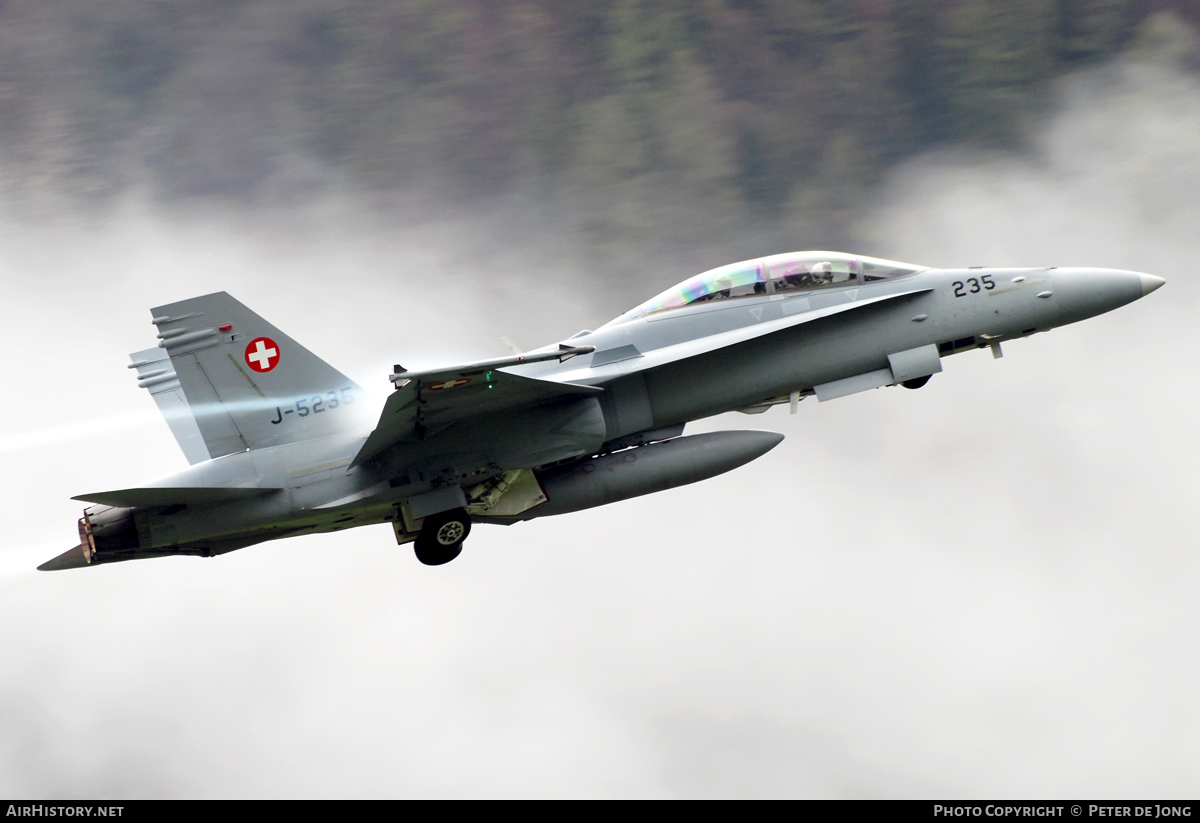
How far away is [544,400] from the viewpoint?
43.6 ft

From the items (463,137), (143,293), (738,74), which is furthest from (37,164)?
(738,74)

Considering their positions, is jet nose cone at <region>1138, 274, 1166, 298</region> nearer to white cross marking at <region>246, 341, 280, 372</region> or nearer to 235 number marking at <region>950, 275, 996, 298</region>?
235 number marking at <region>950, 275, 996, 298</region>

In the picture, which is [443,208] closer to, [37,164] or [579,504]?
[37,164]

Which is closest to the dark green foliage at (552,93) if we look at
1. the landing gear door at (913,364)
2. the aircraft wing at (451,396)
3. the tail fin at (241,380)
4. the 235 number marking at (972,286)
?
the 235 number marking at (972,286)

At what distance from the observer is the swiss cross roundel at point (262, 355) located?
13.1 m

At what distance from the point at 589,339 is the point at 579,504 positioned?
1.86 metres

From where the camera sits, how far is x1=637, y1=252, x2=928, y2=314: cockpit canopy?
46.3 feet

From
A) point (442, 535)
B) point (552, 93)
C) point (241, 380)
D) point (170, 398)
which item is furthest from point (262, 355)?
point (552, 93)

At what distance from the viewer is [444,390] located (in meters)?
11.8

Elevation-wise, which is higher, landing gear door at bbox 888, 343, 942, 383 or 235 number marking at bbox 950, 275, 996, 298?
235 number marking at bbox 950, 275, 996, 298

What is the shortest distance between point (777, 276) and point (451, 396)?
4.31m

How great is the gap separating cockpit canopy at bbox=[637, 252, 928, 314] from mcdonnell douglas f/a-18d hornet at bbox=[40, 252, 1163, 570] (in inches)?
0.9

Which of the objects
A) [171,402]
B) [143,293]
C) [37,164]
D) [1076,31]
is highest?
[37,164]

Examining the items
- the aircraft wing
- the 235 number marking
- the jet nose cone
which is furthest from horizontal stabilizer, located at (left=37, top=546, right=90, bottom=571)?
the jet nose cone
